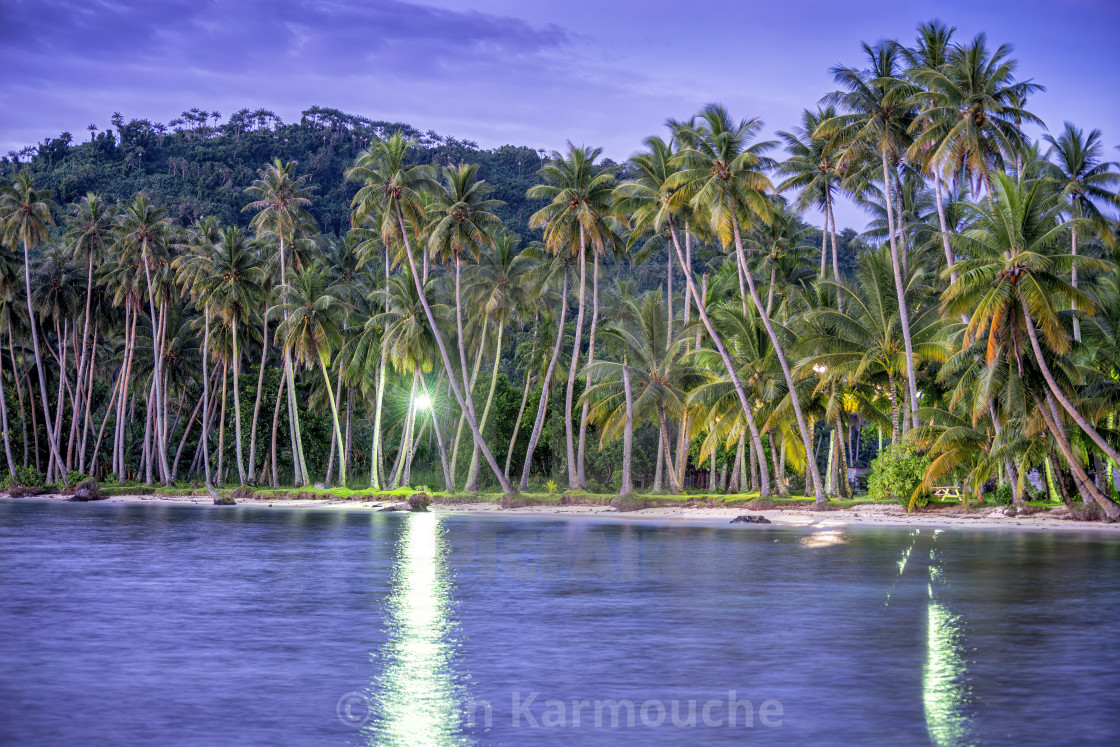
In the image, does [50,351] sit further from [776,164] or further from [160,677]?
[160,677]

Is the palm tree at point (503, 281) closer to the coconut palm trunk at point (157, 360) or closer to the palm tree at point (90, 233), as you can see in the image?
the coconut palm trunk at point (157, 360)

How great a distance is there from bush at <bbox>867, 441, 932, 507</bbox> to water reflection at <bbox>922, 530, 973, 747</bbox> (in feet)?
71.8

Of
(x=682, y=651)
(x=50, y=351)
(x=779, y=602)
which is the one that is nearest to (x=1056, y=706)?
(x=682, y=651)

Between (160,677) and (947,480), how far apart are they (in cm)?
3973

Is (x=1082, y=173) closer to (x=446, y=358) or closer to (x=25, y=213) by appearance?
(x=446, y=358)

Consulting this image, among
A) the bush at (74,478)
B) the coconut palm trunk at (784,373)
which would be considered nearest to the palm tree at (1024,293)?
the coconut palm trunk at (784,373)

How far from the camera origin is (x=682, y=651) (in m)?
14.2

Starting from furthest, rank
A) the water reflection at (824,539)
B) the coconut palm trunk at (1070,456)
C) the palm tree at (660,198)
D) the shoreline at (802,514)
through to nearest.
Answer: the palm tree at (660,198), the shoreline at (802,514), the coconut palm trunk at (1070,456), the water reflection at (824,539)

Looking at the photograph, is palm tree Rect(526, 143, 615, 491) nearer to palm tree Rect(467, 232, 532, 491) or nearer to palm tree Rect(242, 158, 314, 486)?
palm tree Rect(467, 232, 532, 491)

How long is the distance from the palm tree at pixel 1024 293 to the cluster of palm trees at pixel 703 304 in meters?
0.10

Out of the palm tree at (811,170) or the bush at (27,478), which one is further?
the bush at (27,478)

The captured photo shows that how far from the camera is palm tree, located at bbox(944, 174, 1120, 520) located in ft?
104

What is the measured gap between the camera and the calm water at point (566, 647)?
10336 mm

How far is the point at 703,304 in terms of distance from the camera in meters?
47.3
